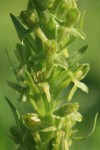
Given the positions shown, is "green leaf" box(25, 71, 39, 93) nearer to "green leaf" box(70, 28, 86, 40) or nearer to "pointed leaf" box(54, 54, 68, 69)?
"pointed leaf" box(54, 54, 68, 69)

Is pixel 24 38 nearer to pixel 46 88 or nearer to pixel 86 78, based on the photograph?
pixel 46 88

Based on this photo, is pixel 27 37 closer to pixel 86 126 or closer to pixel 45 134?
pixel 45 134

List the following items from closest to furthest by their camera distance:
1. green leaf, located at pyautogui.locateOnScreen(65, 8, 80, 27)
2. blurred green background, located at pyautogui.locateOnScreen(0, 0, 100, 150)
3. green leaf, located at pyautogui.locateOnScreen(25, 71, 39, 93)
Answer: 1. green leaf, located at pyautogui.locateOnScreen(25, 71, 39, 93)
2. green leaf, located at pyautogui.locateOnScreen(65, 8, 80, 27)
3. blurred green background, located at pyautogui.locateOnScreen(0, 0, 100, 150)

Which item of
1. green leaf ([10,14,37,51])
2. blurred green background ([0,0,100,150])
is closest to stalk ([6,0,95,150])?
green leaf ([10,14,37,51])

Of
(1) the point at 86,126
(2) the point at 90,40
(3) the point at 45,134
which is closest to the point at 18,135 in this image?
(3) the point at 45,134

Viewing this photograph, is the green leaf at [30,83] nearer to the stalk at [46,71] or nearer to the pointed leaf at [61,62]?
the stalk at [46,71]

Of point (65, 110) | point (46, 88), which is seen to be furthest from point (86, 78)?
point (46, 88)

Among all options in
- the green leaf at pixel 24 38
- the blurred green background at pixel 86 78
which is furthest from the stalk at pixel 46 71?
the blurred green background at pixel 86 78
